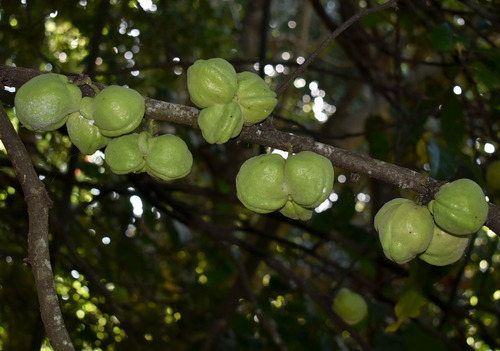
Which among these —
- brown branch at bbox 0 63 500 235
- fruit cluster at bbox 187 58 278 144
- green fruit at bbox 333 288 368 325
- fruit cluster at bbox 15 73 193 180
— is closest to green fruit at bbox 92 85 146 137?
fruit cluster at bbox 15 73 193 180

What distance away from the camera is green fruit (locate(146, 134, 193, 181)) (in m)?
1.85

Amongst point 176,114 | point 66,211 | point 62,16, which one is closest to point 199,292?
point 66,211

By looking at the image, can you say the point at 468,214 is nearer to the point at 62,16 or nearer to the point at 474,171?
the point at 474,171

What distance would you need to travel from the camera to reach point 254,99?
1826mm

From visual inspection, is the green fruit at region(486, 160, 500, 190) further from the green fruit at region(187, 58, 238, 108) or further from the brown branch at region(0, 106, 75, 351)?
the brown branch at region(0, 106, 75, 351)

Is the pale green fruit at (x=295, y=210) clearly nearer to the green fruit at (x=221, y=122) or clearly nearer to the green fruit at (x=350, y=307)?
the green fruit at (x=221, y=122)

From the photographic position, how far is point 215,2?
10.2 metres

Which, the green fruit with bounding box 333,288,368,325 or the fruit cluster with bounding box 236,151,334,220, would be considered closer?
the fruit cluster with bounding box 236,151,334,220

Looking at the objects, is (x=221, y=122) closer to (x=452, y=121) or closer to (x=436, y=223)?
(x=436, y=223)

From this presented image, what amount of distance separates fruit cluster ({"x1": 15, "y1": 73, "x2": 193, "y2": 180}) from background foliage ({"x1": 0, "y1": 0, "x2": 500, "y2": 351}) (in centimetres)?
60

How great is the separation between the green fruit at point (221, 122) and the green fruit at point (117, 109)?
210 mm

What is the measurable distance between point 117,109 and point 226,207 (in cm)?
367

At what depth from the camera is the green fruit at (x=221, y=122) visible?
1.80 metres

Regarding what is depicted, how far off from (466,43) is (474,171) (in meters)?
0.76
